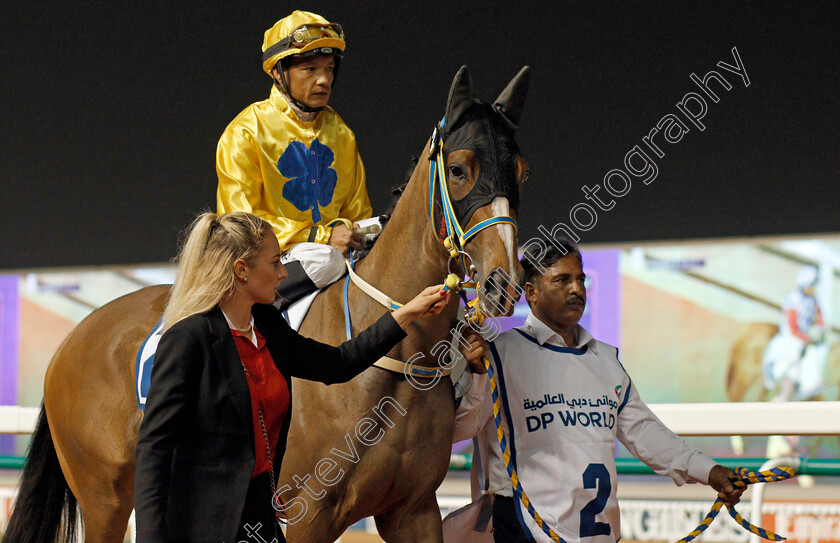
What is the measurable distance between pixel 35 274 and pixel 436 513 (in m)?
5.44

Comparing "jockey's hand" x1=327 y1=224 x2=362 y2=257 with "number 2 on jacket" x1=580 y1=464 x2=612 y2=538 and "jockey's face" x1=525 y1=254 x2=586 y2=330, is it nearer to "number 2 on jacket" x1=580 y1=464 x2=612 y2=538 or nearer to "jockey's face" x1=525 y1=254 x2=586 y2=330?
"jockey's face" x1=525 y1=254 x2=586 y2=330

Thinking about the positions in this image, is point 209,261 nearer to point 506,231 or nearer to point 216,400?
point 216,400

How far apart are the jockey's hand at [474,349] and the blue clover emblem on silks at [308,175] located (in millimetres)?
781

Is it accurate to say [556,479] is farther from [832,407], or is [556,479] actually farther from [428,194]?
[832,407]

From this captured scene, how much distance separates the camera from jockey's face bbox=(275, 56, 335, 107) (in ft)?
8.53

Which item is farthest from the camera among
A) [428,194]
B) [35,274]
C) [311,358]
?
[35,274]

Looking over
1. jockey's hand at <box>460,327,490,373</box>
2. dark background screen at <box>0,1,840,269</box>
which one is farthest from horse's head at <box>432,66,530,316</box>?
dark background screen at <box>0,1,840,269</box>

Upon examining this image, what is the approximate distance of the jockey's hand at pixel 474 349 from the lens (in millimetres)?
2111

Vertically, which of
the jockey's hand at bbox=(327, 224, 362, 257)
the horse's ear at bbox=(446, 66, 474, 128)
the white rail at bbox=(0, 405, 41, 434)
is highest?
the horse's ear at bbox=(446, 66, 474, 128)

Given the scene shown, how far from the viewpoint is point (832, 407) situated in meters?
2.58

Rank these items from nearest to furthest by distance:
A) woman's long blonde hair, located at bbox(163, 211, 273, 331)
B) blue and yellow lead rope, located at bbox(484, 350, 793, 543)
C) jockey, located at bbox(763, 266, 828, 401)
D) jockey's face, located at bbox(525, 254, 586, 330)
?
woman's long blonde hair, located at bbox(163, 211, 273, 331)
blue and yellow lead rope, located at bbox(484, 350, 793, 543)
jockey's face, located at bbox(525, 254, 586, 330)
jockey, located at bbox(763, 266, 828, 401)

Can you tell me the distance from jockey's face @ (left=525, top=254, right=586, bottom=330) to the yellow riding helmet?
0.99 metres

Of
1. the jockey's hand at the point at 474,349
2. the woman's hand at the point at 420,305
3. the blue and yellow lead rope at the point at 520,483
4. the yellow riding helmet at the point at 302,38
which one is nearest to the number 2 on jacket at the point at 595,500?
the blue and yellow lead rope at the point at 520,483

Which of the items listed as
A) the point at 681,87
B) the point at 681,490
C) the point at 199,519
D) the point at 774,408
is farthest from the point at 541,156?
the point at 199,519
